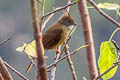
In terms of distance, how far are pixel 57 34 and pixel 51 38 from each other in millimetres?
139

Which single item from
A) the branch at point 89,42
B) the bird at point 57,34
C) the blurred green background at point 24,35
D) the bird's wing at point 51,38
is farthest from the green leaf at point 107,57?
the blurred green background at point 24,35

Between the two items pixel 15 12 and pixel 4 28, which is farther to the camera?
pixel 15 12

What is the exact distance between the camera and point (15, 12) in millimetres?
8508

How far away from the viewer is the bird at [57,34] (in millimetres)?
1664

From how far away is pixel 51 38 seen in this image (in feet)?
5.62

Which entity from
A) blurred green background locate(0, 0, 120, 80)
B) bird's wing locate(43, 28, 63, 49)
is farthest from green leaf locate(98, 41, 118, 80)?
blurred green background locate(0, 0, 120, 80)

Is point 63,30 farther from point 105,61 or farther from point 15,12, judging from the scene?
point 15,12

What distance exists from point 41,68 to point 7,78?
16cm

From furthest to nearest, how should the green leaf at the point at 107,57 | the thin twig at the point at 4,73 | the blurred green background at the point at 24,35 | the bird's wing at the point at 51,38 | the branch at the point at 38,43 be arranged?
the blurred green background at the point at 24,35, the bird's wing at the point at 51,38, the green leaf at the point at 107,57, the thin twig at the point at 4,73, the branch at the point at 38,43

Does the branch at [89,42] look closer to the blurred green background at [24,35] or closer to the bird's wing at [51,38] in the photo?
the bird's wing at [51,38]

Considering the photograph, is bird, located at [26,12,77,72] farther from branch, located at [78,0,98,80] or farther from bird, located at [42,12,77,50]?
branch, located at [78,0,98,80]

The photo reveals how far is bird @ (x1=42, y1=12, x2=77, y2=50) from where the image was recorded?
65.5 inches

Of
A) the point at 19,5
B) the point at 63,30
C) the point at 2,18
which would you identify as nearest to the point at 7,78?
the point at 63,30

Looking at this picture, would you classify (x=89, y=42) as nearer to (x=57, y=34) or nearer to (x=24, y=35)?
(x=57, y=34)
